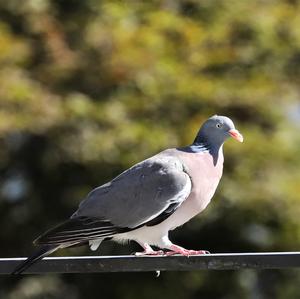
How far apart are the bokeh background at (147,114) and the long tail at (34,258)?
4138 millimetres

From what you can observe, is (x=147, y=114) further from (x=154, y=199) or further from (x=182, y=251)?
(x=182, y=251)

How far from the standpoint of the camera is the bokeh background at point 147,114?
8773mm

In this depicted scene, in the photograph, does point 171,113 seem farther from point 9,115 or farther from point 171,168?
point 171,168

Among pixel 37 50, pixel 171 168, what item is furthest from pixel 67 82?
pixel 171 168

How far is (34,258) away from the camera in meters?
4.20

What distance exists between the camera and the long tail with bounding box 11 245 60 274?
4.07m

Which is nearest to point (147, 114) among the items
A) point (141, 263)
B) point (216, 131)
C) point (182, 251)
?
point (216, 131)

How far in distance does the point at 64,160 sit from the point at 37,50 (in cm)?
102

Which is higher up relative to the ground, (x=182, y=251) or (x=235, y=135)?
(x=235, y=135)

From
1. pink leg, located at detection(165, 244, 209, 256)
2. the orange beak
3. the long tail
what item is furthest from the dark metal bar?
the orange beak

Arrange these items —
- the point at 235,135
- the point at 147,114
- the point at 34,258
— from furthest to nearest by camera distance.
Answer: the point at 147,114
the point at 235,135
the point at 34,258

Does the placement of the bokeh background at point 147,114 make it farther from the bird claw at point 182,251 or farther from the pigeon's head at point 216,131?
the bird claw at point 182,251

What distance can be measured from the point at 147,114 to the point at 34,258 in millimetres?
4904

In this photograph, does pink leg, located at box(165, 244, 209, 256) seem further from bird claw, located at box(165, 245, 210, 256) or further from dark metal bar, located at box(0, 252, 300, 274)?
dark metal bar, located at box(0, 252, 300, 274)
